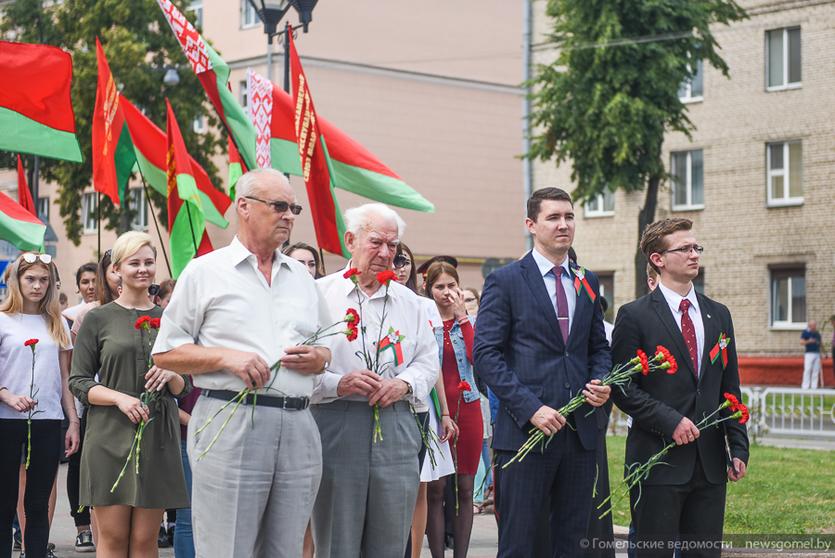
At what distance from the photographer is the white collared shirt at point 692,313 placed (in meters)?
7.08

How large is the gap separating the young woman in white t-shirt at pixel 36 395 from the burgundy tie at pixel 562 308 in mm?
3412

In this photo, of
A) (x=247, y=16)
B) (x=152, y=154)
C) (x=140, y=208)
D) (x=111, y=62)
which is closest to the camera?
(x=152, y=154)

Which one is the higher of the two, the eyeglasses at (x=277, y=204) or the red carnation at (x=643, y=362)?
the eyeglasses at (x=277, y=204)

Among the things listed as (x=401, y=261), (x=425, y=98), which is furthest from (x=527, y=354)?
(x=425, y=98)

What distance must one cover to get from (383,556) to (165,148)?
7.52 m

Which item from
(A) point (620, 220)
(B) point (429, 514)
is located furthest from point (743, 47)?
(B) point (429, 514)

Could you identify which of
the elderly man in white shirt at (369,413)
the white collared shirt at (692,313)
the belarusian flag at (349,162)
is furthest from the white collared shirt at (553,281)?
the belarusian flag at (349,162)

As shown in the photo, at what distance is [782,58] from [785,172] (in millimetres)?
3025

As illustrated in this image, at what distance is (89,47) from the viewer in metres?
34.1

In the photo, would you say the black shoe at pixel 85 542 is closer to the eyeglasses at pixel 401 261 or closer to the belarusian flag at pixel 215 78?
the eyeglasses at pixel 401 261

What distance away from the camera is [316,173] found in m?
11.5

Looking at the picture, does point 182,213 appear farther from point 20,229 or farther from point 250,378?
point 250,378

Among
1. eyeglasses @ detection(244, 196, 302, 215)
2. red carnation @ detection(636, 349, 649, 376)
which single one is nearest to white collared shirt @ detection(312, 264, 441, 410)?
eyeglasses @ detection(244, 196, 302, 215)

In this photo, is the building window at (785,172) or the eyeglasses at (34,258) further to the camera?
the building window at (785,172)
